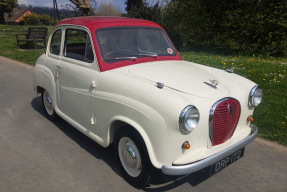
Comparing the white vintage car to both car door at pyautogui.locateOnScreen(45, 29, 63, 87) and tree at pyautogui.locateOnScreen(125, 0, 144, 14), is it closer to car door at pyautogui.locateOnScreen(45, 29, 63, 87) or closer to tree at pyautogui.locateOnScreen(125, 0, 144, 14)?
car door at pyautogui.locateOnScreen(45, 29, 63, 87)

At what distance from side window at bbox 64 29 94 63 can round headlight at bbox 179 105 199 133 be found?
Answer: 4.75ft

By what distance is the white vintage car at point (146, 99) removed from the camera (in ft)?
7.88

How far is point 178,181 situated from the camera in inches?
115

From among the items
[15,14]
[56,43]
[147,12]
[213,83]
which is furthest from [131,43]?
[15,14]

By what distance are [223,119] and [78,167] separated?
1.76 meters

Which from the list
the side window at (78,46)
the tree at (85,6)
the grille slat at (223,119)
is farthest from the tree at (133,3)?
the grille slat at (223,119)

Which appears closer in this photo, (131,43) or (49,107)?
(131,43)

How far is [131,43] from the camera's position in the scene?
11.4 feet

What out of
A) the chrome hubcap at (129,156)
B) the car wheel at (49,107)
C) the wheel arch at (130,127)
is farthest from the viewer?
the car wheel at (49,107)

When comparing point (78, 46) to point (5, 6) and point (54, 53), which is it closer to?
point (54, 53)

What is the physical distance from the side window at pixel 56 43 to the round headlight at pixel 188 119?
7.94ft

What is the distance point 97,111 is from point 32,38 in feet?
38.1

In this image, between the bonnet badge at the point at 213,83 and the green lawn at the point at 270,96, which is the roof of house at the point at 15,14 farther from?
the bonnet badge at the point at 213,83

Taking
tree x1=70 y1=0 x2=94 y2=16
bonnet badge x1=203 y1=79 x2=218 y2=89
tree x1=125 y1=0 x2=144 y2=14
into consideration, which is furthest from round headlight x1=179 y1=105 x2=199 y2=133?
tree x1=70 y1=0 x2=94 y2=16
